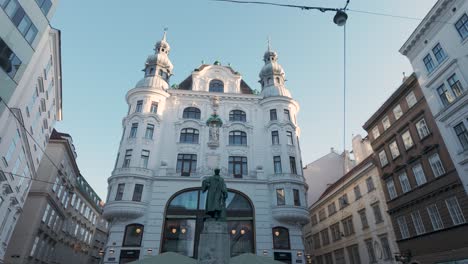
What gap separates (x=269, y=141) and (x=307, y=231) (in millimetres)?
22226

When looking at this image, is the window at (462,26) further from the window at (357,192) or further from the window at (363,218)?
the window at (363,218)

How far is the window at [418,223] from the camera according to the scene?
22.2 metres

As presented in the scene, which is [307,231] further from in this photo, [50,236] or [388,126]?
[50,236]

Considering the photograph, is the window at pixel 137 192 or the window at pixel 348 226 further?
the window at pixel 348 226

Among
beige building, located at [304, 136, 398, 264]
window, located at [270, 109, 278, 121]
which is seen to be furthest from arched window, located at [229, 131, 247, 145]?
beige building, located at [304, 136, 398, 264]

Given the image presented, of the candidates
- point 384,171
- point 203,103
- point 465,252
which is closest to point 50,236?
point 203,103

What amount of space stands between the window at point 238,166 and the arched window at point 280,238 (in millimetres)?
6141

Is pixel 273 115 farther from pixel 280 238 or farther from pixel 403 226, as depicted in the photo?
pixel 403 226

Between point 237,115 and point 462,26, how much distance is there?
821 inches

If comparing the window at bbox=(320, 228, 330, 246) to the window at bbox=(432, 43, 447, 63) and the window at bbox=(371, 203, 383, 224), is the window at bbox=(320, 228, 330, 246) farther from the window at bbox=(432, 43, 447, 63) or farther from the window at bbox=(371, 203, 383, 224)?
the window at bbox=(432, 43, 447, 63)

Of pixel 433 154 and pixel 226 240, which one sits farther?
pixel 433 154

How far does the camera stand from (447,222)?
19.8m

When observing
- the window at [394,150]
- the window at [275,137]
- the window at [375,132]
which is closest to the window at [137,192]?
the window at [275,137]

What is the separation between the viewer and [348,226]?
33094 millimetres
